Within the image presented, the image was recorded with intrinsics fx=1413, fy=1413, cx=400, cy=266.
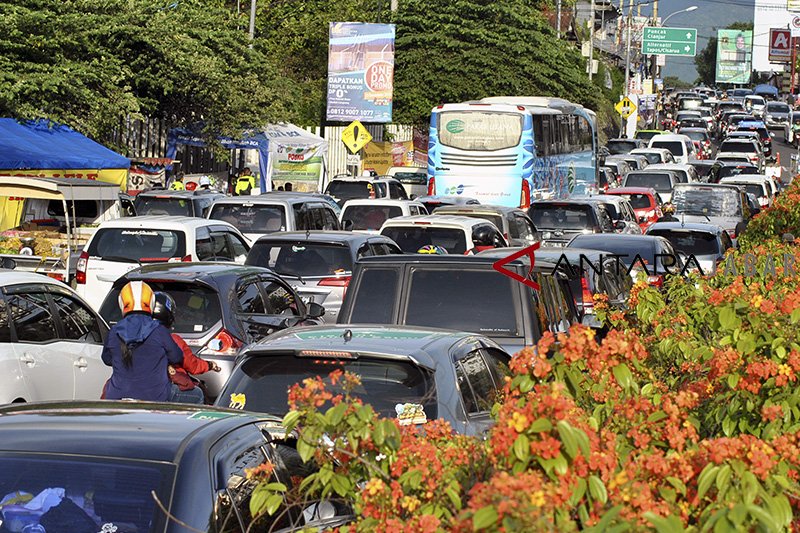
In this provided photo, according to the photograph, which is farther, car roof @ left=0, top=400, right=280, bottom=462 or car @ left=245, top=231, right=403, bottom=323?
car @ left=245, top=231, right=403, bottom=323

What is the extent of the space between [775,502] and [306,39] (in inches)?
2055

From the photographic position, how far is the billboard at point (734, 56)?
572ft

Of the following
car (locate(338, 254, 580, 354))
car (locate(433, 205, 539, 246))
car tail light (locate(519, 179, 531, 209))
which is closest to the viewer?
car (locate(338, 254, 580, 354))

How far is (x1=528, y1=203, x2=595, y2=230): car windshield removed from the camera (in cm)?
2575

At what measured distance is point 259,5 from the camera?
54250 mm

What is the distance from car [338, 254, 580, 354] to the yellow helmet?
227cm

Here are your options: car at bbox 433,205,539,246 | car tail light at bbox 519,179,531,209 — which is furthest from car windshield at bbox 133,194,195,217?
car tail light at bbox 519,179,531,209

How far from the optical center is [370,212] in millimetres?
23609

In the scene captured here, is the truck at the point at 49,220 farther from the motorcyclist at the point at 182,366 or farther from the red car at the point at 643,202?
the red car at the point at 643,202

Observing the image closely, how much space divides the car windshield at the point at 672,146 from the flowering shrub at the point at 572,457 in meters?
53.9

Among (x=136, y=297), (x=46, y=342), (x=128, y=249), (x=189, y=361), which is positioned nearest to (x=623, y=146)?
(x=128, y=249)

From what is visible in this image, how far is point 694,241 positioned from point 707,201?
337 inches

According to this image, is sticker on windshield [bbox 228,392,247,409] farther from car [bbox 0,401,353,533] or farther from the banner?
the banner

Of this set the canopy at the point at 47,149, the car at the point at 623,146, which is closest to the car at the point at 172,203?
the canopy at the point at 47,149
